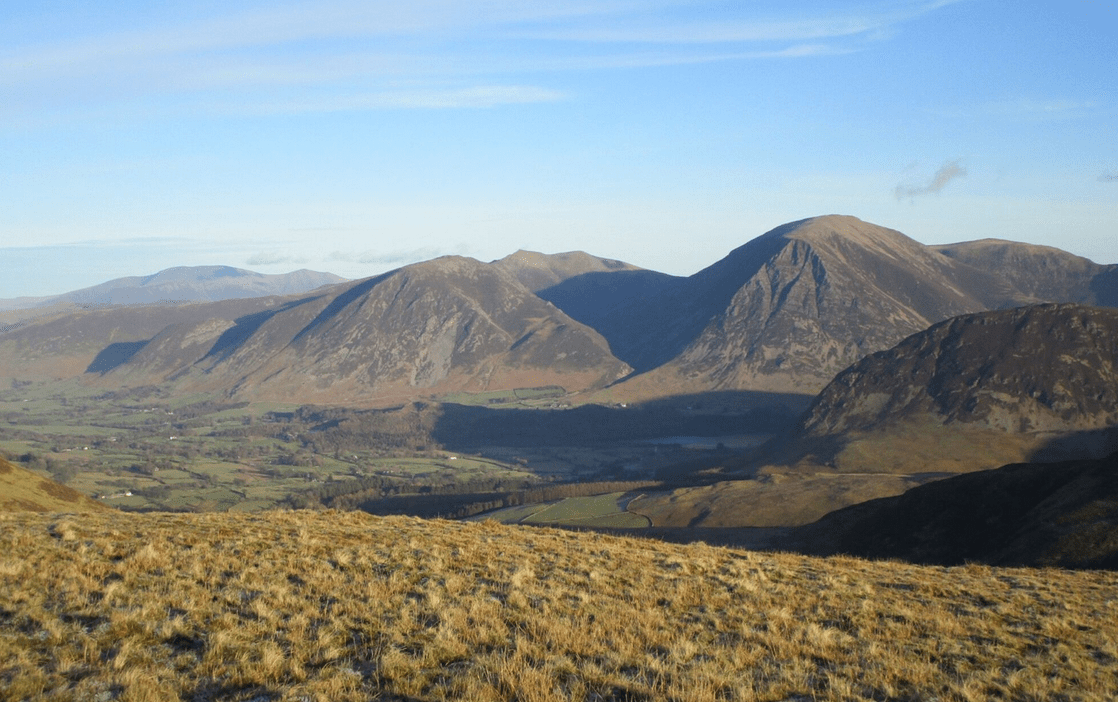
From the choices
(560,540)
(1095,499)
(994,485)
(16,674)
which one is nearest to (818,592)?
(560,540)

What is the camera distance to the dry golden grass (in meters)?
14.5

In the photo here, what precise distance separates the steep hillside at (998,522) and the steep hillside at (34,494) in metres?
56.3

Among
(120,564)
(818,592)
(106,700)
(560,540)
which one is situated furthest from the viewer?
(560,540)

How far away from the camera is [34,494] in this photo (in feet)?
232

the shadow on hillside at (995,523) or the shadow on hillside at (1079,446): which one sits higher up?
the shadow on hillside at (995,523)

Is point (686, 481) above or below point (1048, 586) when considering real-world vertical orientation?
below

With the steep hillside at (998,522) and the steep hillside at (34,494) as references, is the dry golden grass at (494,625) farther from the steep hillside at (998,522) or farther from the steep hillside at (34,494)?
the steep hillside at (34,494)

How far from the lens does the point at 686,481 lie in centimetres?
18688

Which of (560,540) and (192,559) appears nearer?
(192,559)

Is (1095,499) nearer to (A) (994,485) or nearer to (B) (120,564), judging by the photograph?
(A) (994,485)

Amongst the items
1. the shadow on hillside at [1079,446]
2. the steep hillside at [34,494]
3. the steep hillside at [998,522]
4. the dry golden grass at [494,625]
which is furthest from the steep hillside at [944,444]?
the dry golden grass at [494,625]

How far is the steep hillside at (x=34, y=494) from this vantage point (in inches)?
2503

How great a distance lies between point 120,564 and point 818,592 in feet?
62.2

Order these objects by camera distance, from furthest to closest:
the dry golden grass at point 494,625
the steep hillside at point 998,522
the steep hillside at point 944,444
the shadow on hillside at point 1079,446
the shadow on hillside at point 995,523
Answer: the shadow on hillside at point 1079,446 < the steep hillside at point 944,444 < the shadow on hillside at point 995,523 < the steep hillside at point 998,522 < the dry golden grass at point 494,625
